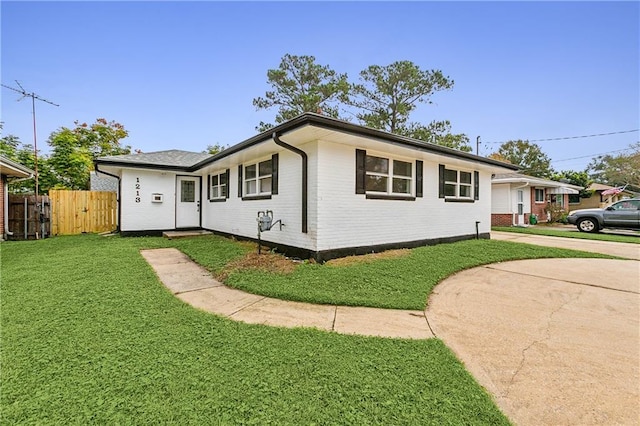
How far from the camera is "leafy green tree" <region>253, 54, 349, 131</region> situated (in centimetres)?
1730

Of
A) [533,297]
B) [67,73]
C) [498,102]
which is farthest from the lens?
[498,102]

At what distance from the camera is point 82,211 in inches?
429

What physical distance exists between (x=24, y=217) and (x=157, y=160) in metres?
4.61

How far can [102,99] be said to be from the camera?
1376cm

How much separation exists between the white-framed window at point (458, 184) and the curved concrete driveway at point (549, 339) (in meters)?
3.83

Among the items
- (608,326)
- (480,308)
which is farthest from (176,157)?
(608,326)

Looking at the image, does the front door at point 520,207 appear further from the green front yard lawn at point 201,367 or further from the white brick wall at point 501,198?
the green front yard lawn at point 201,367

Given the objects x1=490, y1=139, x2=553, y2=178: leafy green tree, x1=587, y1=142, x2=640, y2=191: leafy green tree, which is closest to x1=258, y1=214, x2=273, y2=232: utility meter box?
x1=490, y1=139, x2=553, y2=178: leafy green tree

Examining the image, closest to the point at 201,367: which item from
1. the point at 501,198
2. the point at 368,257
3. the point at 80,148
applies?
the point at 368,257

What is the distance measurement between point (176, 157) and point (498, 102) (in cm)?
1768

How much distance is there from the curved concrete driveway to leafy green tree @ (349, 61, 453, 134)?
15340 mm

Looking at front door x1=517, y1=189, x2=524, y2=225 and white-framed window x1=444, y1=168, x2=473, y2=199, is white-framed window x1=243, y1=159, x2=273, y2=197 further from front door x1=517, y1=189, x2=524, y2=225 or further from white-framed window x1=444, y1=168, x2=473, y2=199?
front door x1=517, y1=189, x2=524, y2=225

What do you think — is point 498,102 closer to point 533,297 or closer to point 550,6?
point 550,6

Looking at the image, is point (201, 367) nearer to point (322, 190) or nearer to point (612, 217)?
point (322, 190)
